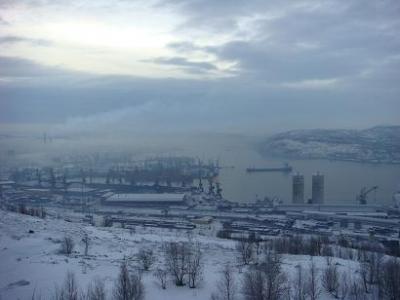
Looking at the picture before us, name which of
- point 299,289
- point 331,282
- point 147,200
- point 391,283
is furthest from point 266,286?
point 147,200

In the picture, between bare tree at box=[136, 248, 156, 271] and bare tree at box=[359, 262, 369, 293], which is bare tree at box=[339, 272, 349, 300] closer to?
bare tree at box=[359, 262, 369, 293]

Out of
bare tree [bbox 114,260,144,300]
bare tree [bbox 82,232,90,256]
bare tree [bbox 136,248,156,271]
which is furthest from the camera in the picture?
bare tree [bbox 82,232,90,256]

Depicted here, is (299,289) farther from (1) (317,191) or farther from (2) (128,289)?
(1) (317,191)

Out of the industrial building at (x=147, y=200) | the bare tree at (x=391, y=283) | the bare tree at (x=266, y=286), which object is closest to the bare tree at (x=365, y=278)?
the bare tree at (x=391, y=283)

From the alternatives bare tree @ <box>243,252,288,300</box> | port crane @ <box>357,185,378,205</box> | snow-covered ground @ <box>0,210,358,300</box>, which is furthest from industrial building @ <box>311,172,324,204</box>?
bare tree @ <box>243,252,288,300</box>

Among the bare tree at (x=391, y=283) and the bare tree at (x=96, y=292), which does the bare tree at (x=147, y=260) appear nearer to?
the bare tree at (x=96, y=292)
